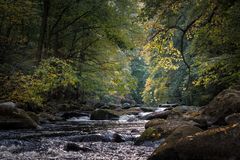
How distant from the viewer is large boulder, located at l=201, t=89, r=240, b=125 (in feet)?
30.3

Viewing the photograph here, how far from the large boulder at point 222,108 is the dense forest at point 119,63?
0.10 ft

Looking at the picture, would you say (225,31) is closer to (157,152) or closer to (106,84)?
(157,152)

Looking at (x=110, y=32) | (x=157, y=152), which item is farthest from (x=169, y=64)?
(x=110, y=32)

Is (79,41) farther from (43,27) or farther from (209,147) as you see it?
(209,147)

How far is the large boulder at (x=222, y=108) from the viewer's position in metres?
9.23

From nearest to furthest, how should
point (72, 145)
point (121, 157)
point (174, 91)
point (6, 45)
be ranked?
point (121, 157) < point (72, 145) < point (6, 45) < point (174, 91)

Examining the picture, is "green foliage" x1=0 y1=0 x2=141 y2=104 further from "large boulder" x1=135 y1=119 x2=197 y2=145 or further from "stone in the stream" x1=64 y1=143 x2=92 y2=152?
"stone in the stream" x1=64 y1=143 x2=92 y2=152

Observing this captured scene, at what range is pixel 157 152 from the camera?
585 centimetres

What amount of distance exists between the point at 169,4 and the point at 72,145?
4.63 m

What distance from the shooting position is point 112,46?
80.0ft

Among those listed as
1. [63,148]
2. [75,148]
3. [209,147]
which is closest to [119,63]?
[63,148]

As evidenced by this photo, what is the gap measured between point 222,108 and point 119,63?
13.7 m

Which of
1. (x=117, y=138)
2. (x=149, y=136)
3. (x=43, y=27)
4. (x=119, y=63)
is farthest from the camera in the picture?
(x=119, y=63)

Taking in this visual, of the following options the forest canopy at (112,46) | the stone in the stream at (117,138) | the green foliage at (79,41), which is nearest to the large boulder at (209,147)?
the forest canopy at (112,46)
